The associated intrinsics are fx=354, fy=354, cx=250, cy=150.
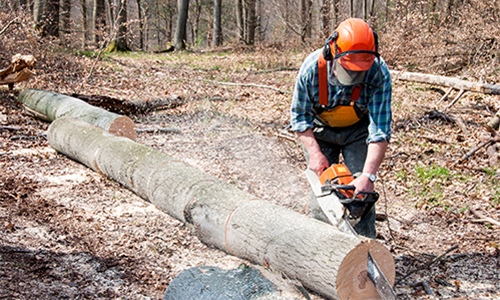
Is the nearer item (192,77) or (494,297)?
(494,297)

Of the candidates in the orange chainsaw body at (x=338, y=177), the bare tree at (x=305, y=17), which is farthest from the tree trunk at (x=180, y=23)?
the orange chainsaw body at (x=338, y=177)

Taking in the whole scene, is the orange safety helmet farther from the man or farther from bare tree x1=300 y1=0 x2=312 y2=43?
bare tree x1=300 y1=0 x2=312 y2=43

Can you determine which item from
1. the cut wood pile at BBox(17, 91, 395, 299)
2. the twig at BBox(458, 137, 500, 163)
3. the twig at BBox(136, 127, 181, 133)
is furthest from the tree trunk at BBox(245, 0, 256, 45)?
the cut wood pile at BBox(17, 91, 395, 299)

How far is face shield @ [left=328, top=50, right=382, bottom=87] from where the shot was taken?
2.39 meters

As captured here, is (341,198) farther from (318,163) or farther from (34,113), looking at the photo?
(34,113)

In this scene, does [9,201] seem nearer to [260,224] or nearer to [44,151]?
[44,151]

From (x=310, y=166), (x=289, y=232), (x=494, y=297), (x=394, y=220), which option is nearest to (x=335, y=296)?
(x=289, y=232)

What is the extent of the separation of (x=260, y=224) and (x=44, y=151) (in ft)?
13.3

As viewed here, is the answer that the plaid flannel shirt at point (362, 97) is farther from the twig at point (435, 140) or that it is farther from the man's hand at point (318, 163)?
the twig at point (435, 140)

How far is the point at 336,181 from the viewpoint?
2.48 meters

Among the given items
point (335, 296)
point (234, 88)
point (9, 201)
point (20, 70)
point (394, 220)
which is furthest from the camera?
point (234, 88)

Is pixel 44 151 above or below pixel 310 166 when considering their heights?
below

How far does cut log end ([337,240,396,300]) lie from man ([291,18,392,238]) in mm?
424

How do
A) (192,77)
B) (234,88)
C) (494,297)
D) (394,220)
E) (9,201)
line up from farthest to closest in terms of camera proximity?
(192,77) < (234,88) < (394,220) < (9,201) < (494,297)
